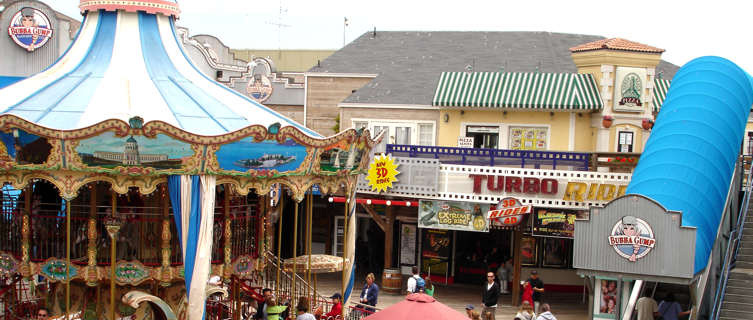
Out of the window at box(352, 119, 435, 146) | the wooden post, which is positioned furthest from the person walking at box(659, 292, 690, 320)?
the window at box(352, 119, 435, 146)

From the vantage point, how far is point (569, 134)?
1116 inches

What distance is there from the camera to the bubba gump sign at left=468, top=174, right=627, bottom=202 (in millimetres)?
24047

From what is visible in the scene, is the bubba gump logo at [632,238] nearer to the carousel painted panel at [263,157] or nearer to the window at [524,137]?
the carousel painted panel at [263,157]

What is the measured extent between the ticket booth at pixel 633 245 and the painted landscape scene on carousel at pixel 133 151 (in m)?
7.21

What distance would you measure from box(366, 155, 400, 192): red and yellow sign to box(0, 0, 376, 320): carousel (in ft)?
21.8

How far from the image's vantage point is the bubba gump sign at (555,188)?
24047mm

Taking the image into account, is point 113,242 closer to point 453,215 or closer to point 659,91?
point 453,215

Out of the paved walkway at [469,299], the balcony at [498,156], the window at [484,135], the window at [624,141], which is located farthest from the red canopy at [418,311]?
the window at [624,141]

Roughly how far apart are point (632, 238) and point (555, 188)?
643 cm

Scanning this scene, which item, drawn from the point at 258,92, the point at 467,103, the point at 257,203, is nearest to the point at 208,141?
the point at 257,203

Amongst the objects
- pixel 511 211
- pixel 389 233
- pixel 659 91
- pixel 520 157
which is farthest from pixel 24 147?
pixel 659 91

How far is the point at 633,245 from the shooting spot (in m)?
17.8

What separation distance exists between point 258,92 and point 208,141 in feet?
68.9

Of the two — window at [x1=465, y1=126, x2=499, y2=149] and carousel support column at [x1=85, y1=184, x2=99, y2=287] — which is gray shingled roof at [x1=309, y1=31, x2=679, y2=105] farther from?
carousel support column at [x1=85, y1=184, x2=99, y2=287]
